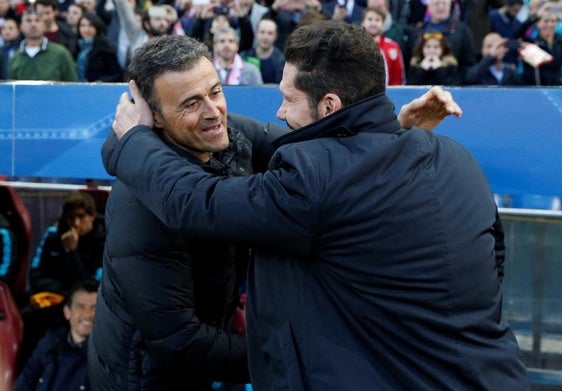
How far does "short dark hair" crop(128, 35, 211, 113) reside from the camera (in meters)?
2.72

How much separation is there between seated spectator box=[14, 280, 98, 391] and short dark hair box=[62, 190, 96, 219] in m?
0.78

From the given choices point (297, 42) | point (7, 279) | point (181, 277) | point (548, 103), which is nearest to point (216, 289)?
point (181, 277)

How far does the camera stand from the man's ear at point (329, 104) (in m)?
2.23

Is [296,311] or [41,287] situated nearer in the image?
[296,311]

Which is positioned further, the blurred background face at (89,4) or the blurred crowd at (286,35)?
the blurred background face at (89,4)

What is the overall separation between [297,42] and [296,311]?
1.90ft

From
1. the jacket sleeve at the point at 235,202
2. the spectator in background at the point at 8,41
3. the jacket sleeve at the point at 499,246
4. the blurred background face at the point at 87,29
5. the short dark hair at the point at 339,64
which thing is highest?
the short dark hair at the point at 339,64

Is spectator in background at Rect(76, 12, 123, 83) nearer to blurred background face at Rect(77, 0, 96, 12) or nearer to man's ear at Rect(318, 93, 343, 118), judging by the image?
blurred background face at Rect(77, 0, 96, 12)

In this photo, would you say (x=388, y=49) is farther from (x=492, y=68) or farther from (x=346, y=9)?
(x=346, y=9)

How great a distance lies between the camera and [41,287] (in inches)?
215

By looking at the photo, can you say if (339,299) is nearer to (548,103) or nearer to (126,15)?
(548,103)

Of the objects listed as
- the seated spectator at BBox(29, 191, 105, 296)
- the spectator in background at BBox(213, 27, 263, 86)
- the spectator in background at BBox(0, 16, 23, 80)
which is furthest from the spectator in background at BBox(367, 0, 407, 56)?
the seated spectator at BBox(29, 191, 105, 296)

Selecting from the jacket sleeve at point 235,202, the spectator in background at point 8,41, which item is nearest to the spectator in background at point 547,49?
the spectator in background at point 8,41

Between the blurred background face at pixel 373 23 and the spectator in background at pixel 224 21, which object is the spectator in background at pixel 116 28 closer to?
the spectator in background at pixel 224 21
